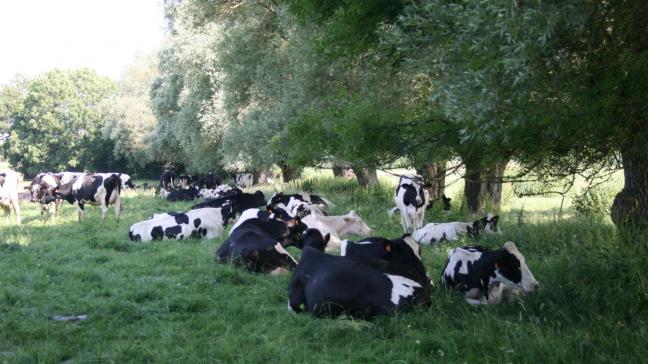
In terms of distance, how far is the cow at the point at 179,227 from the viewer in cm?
1420

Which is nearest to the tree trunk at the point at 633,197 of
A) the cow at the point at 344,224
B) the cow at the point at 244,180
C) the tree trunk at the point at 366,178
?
the cow at the point at 344,224

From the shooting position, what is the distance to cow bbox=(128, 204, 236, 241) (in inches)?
559

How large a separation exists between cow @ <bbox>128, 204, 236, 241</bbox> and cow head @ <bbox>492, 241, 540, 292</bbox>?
8.39m

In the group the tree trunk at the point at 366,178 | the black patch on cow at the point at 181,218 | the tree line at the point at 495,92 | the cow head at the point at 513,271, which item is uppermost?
the tree line at the point at 495,92

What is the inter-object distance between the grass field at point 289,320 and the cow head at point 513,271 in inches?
9.5

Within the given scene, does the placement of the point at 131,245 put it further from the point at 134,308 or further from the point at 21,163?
the point at 21,163

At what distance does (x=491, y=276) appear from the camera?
7598 mm

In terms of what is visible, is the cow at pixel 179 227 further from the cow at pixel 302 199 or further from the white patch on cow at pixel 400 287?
the white patch on cow at pixel 400 287

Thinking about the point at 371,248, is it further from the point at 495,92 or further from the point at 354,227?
the point at 354,227

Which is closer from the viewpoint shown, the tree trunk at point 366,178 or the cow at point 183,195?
the tree trunk at point 366,178

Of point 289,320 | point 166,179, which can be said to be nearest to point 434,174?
point 289,320

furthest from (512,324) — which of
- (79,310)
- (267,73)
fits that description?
(267,73)

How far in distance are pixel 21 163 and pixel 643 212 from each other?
7649 cm

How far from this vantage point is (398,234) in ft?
44.2
